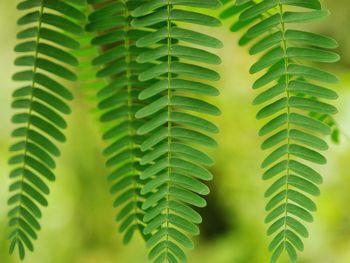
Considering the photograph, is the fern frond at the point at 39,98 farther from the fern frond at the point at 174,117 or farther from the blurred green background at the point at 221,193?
the blurred green background at the point at 221,193

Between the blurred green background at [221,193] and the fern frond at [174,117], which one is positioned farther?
the blurred green background at [221,193]

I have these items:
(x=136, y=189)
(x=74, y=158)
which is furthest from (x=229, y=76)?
(x=136, y=189)

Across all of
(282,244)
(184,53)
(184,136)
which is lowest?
(282,244)

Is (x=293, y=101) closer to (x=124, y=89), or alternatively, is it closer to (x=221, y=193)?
(x=124, y=89)

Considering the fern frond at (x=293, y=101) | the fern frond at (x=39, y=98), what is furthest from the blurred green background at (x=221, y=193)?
the fern frond at (x=293, y=101)

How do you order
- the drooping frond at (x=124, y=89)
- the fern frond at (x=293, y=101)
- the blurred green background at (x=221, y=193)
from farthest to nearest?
the blurred green background at (x=221, y=193) < the drooping frond at (x=124, y=89) < the fern frond at (x=293, y=101)

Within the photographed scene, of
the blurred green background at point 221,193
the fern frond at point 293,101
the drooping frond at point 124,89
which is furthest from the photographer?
the blurred green background at point 221,193

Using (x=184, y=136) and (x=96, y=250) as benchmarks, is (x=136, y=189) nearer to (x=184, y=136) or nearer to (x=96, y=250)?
(x=184, y=136)
